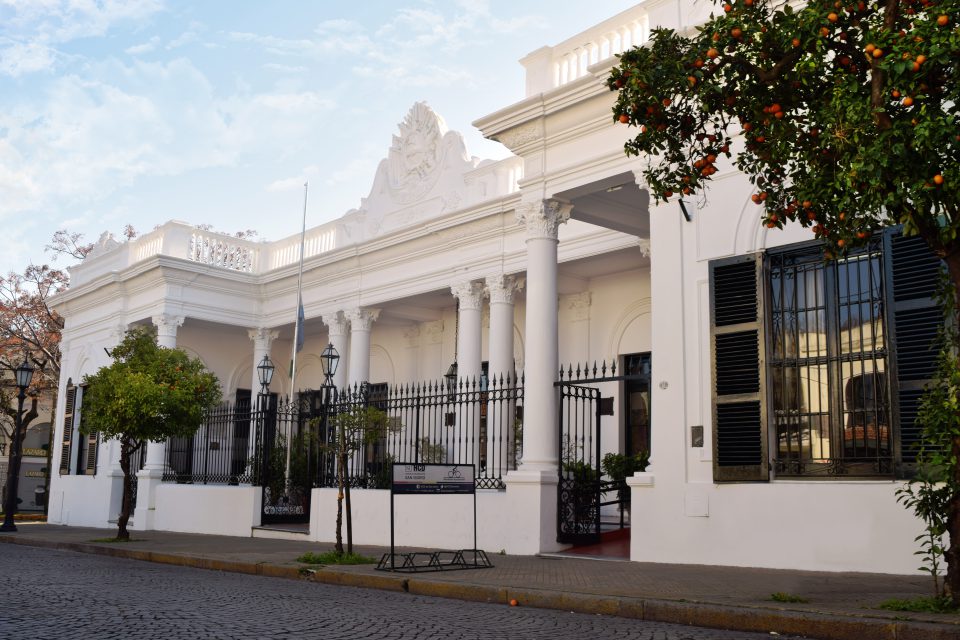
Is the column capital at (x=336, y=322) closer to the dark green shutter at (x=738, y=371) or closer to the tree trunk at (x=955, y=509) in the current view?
the dark green shutter at (x=738, y=371)

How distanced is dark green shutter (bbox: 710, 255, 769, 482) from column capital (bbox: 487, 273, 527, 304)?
7.90 metres

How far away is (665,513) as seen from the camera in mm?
11086

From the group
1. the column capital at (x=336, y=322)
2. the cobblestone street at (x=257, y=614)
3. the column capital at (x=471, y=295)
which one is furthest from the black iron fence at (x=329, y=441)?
the column capital at (x=336, y=322)

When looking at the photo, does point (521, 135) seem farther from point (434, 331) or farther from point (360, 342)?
point (434, 331)

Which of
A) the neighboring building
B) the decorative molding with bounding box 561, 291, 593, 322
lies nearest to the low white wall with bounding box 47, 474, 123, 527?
the neighboring building

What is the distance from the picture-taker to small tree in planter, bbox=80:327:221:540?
1667 centimetres

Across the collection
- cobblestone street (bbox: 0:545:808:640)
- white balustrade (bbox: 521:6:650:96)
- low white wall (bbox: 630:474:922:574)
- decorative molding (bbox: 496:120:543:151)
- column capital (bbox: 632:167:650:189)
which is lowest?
cobblestone street (bbox: 0:545:808:640)

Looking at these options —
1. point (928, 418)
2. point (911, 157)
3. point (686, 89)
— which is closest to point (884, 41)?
point (911, 157)

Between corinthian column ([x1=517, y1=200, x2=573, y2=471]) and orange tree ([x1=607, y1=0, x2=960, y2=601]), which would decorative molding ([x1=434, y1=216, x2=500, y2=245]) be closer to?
corinthian column ([x1=517, y1=200, x2=573, y2=471])

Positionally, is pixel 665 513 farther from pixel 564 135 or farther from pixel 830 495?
pixel 564 135

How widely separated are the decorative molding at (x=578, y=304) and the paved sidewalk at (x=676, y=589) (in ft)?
27.6

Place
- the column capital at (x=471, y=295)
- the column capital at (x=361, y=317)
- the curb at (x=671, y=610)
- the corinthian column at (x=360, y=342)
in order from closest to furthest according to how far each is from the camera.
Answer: the curb at (x=671, y=610) < the column capital at (x=471, y=295) < the corinthian column at (x=360, y=342) < the column capital at (x=361, y=317)

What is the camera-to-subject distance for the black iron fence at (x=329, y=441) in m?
14.6

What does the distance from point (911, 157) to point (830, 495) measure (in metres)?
4.70
